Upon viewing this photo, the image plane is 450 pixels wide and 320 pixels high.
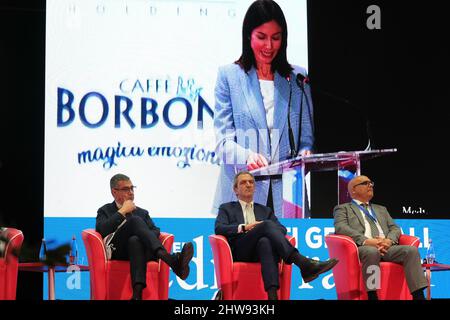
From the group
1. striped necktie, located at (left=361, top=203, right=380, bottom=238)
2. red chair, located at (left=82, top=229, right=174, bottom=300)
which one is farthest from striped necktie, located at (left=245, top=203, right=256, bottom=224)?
striped necktie, located at (left=361, top=203, right=380, bottom=238)

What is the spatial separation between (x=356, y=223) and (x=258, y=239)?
77 centimetres

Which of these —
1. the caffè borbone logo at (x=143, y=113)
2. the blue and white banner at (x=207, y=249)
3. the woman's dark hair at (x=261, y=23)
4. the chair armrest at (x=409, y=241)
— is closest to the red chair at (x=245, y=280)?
the chair armrest at (x=409, y=241)

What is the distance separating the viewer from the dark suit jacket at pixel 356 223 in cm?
470

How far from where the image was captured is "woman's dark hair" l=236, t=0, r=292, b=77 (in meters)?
5.67

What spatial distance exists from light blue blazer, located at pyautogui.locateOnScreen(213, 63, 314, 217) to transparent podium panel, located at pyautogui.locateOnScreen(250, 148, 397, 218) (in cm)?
6

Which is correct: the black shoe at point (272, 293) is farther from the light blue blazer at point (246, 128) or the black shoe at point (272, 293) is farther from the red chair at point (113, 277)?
the light blue blazer at point (246, 128)

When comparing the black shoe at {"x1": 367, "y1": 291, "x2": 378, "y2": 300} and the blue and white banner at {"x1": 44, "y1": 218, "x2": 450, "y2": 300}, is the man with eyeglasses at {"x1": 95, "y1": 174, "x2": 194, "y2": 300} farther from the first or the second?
the black shoe at {"x1": 367, "y1": 291, "x2": 378, "y2": 300}

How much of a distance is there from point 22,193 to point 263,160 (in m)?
1.86

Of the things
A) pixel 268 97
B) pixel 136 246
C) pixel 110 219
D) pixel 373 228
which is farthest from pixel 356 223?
pixel 110 219

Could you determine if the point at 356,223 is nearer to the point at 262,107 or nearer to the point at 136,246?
the point at 262,107

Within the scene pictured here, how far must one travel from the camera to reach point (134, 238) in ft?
14.6

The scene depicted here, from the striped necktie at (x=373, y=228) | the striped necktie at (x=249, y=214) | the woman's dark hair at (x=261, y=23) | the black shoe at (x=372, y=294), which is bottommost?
the black shoe at (x=372, y=294)

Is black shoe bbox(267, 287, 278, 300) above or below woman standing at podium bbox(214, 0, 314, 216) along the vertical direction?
below
